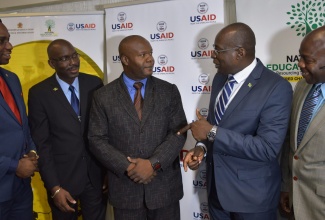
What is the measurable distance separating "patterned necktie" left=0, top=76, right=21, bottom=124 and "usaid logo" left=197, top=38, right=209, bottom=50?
153cm

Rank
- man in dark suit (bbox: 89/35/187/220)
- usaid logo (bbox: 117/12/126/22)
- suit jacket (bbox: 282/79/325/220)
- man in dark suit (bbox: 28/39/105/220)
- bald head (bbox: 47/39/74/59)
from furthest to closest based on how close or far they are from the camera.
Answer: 1. usaid logo (bbox: 117/12/126/22)
2. bald head (bbox: 47/39/74/59)
3. man in dark suit (bbox: 28/39/105/220)
4. man in dark suit (bbox: 89/35/187/220)
5. suit jacket (bbox: 282/79/325/220)

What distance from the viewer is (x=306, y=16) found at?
2227 mm

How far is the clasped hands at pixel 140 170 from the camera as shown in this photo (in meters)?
1.84

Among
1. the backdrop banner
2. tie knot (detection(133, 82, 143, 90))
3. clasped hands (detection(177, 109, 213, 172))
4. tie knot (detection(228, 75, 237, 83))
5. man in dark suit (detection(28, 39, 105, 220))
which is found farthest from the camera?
the backdrop banner

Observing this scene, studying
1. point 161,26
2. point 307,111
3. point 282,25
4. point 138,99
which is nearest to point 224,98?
point 307,111

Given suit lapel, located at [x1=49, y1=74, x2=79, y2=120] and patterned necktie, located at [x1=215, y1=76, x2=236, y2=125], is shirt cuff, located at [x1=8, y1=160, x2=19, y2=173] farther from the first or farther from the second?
patterned necktie, located at [x1=215, y1=76, x2=236, y2=125]

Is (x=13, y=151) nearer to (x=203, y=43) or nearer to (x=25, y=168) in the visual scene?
(x=25, y=168)

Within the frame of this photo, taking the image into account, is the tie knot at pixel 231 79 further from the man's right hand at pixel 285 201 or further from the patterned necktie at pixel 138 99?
the man's right hand at pixel 285 201

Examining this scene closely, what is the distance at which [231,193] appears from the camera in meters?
1.76

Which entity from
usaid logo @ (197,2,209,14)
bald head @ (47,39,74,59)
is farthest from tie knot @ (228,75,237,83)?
bald head @ (47,39,74,59)

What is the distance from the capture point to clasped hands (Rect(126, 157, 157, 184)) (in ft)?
6.02

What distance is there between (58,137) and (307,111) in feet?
5.41

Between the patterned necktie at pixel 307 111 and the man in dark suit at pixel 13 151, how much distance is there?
165 centimetres

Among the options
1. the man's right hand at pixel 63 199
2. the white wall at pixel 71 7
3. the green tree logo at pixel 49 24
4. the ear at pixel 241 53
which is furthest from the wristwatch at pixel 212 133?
the green tree logo at pixel 49 24
